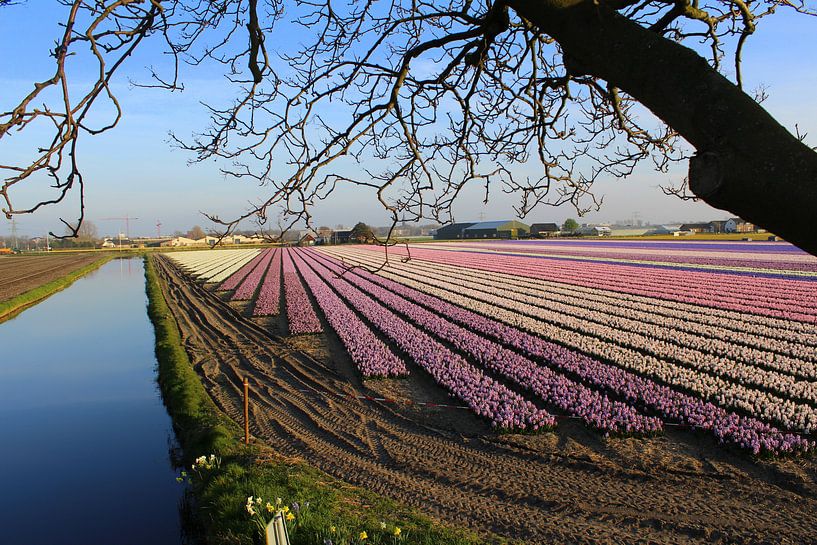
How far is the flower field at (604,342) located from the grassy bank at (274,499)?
2.69 m

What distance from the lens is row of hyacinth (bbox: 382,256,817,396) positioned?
34.1ft

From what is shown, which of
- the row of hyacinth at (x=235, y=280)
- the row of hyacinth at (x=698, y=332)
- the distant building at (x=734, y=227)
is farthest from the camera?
the distant building at (x=734, y=227)

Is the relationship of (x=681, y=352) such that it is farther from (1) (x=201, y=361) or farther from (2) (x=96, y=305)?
(2) (x=96, y=305)

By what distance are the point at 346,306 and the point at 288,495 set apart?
50.1ft

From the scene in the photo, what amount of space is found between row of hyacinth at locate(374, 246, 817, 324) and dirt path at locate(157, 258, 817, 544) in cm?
1106

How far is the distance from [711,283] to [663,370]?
49.0 ft

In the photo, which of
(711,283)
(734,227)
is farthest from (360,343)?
(734,227)

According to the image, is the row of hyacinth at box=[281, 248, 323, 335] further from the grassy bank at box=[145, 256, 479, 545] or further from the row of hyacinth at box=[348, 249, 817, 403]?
the grassy bank at box=[145, 256, 479, 545]

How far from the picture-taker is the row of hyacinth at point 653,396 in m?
7.93

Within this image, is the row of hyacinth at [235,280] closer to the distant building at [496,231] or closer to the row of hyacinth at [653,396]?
the row of hyacinth at [653,396]

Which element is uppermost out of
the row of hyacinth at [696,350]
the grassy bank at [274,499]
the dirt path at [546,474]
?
the row of hyacinth at [696,350]

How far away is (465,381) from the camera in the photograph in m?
11.1

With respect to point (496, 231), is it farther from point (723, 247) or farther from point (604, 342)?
point (604, 342)

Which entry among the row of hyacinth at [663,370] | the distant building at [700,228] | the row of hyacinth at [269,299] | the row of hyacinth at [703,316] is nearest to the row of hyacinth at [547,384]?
the row of hyacinth at [663,370]
